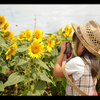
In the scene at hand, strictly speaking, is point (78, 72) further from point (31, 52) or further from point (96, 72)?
point (31, 52)

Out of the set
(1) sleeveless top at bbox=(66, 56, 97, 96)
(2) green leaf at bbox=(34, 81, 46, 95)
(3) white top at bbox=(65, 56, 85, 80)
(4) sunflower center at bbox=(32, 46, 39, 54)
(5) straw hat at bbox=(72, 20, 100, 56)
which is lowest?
(2) green leaf at bbox=(34, 81, 46, 95)

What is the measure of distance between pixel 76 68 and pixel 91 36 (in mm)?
297

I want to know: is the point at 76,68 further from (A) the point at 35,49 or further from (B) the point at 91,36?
(A) the point at 35,49

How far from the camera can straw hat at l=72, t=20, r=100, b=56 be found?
3.07ft

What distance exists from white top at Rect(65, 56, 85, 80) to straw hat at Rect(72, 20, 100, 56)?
146 mm

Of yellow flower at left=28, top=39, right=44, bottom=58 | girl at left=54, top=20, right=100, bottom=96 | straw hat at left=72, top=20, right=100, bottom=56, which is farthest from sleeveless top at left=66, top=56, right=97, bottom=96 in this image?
yellow flower at left=28, top=39, right=44, bottom=58

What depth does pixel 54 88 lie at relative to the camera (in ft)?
8.78

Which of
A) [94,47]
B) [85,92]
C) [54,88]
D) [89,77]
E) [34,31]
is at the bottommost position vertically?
[54,88]

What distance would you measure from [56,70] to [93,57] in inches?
14.3

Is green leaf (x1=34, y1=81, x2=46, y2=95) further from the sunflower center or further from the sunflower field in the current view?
the sunflower center

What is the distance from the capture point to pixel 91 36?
0.94 m

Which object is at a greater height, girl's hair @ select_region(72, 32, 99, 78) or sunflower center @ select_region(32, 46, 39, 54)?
sunflower center @ select_region(32, 46, 39, 54)

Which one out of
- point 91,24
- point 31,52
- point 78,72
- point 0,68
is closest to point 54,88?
point 0,68

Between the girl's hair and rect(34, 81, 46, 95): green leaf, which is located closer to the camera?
the girl's hair
